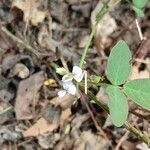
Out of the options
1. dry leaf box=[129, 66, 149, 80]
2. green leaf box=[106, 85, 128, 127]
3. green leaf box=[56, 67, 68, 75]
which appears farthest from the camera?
dry leaf box=[129, 66, 149, 80]

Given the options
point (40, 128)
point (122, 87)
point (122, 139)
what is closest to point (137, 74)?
point (122, 139)

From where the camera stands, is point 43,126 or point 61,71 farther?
point 43,126

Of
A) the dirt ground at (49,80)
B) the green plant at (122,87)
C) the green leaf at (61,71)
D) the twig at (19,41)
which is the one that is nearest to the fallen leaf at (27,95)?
the dirt ground at (49,80)

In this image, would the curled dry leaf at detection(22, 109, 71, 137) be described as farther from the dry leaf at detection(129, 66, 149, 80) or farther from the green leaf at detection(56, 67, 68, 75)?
the green leaf at detection(56, 67, 68, 75)

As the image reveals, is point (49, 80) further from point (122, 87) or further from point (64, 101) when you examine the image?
point (122, 87)

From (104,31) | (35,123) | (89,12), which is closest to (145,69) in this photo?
(104,31)

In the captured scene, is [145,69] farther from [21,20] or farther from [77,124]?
[21,20]

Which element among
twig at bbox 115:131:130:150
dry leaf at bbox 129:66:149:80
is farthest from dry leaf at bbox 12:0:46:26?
twig at bbox 115:131:130:150
